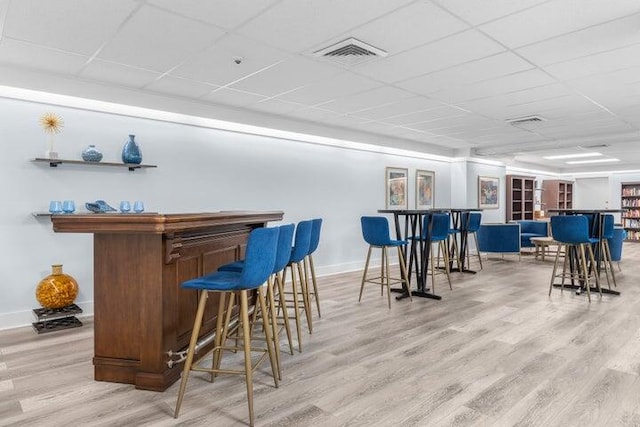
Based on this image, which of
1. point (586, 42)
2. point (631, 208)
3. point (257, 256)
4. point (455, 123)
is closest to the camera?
point (257, 256)

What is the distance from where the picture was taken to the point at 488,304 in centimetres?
495

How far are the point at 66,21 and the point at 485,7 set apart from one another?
2.99 metres

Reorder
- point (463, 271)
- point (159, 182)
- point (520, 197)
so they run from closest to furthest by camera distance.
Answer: point (159, 182) < point (463, 271) < point (520, 197)

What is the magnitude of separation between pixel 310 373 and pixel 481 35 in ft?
9.55

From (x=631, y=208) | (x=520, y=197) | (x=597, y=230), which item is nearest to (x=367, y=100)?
(x=597, y=230)

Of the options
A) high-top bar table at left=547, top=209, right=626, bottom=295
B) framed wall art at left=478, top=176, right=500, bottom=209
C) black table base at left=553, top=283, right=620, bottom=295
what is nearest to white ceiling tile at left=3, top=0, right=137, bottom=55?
high-top bar table at left=547, top=209, right=626, bottom=295

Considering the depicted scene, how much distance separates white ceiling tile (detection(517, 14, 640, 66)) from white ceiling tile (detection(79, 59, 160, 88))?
11.9ft

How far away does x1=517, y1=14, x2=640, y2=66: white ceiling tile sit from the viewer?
299 cm

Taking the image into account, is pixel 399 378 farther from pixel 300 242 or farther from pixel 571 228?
pixel 571 228

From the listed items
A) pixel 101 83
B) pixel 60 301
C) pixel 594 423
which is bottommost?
pixel 594 423

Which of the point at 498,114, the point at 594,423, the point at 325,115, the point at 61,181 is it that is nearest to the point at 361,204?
the point at 325,115

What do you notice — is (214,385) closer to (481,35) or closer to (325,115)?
(481,35)

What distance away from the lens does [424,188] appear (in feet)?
29.2

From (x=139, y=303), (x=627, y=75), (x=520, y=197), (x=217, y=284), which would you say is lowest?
(x=139, y=303)
